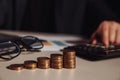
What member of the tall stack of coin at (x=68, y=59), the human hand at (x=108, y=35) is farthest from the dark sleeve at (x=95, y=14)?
the tall stack of coin at (x=68, y=59)

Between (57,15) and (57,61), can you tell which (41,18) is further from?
(57,61)

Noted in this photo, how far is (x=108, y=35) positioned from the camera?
895 mm

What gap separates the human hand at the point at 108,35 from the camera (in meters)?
0.88

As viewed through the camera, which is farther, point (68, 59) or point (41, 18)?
point (41, 18)

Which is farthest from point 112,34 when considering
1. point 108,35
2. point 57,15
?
point 57,15

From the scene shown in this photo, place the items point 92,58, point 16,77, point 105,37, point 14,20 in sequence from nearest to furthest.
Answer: point 16,77
point 92,58
point 105,37
point 14,20

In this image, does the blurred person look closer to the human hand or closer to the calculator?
the human hand

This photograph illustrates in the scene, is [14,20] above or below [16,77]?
above

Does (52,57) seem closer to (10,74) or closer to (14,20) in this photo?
(10,74)

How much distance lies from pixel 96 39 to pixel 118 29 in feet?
0.28

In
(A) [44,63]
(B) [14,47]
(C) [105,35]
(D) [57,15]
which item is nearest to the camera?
(A) [44,63]

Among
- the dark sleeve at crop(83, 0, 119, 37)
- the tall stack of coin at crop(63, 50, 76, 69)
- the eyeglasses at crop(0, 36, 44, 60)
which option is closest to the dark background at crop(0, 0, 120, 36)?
the dark sleeve at crop(83, 0, 119, 37)

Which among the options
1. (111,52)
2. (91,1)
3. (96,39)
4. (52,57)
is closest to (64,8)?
(91,1)

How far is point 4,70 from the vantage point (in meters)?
0.54
